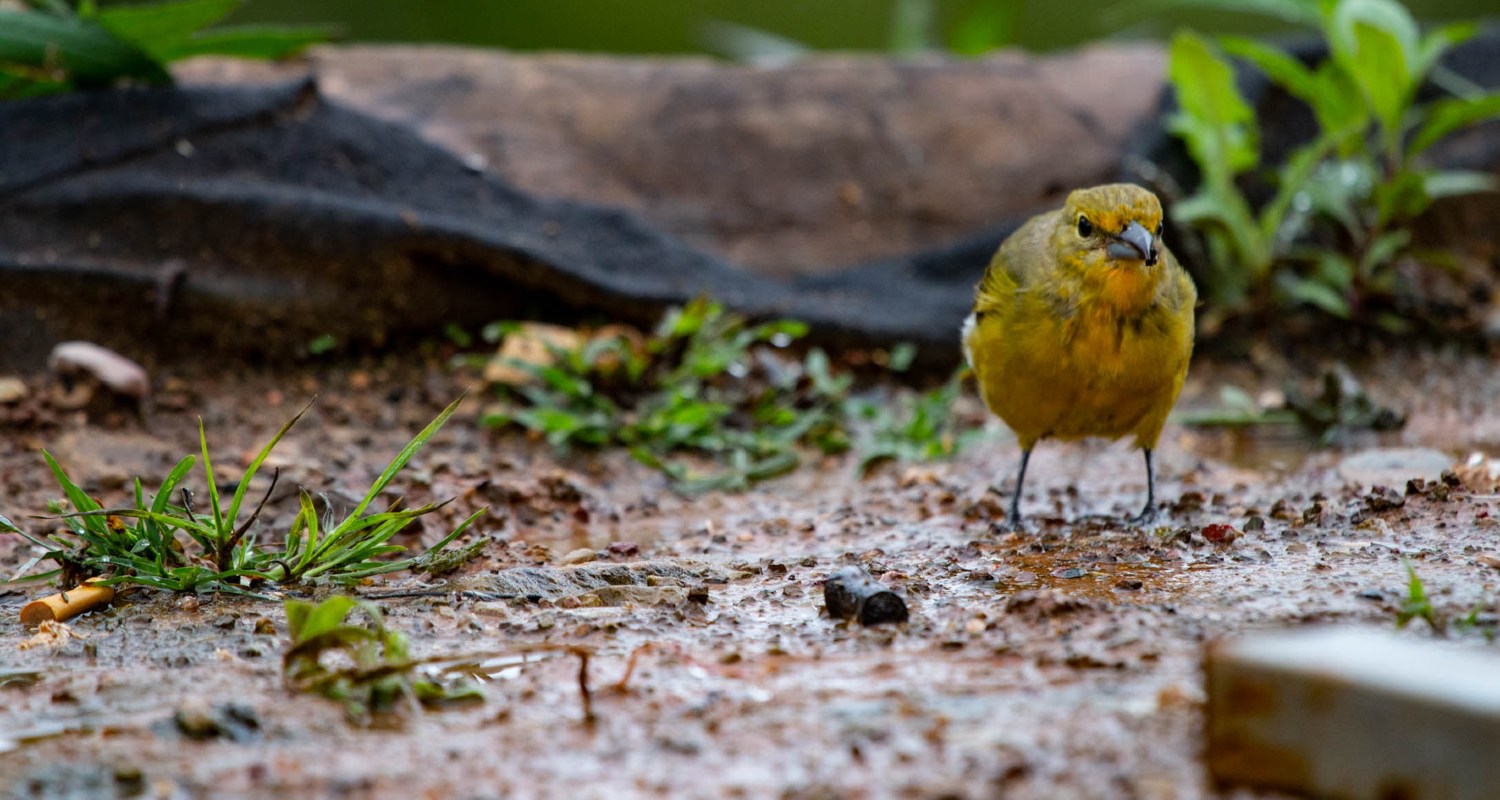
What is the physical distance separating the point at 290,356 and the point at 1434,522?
3.78 metres

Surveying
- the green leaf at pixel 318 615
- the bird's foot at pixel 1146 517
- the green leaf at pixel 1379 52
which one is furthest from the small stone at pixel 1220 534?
the green leaf at pixel 1379 52

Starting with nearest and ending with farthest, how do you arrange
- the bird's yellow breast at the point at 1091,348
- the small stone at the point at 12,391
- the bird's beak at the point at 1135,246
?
the bird's beak at the point at 1135,246 → the bird's yellow breast at the point at 1091,348 → the small stone at the point at 12,391

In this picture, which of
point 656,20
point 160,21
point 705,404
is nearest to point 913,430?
point 705,404

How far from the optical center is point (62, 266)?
15.5 ft

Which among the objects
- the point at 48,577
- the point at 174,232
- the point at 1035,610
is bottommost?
the point at 48,577

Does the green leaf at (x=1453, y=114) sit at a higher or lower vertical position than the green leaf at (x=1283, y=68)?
lower

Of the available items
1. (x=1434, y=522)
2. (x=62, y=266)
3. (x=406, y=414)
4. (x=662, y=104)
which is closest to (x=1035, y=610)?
(x=1434, y=522)

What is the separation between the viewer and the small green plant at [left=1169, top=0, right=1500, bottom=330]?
17.4 feet

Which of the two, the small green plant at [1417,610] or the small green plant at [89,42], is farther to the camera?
the small green plant at [89,42]

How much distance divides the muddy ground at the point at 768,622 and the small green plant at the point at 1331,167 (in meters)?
1.07

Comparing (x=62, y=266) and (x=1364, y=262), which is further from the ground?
(x=1364, y=262)

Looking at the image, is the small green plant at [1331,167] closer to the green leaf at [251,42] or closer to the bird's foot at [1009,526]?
the bird's foot at [1009,526]

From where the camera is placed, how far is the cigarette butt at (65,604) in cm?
281

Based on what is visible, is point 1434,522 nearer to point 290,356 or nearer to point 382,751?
point 382,751
